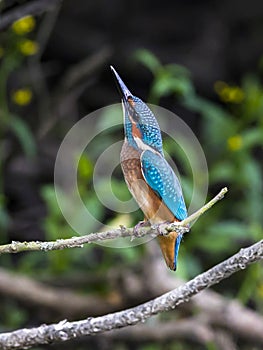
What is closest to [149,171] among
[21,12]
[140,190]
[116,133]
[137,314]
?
[140,190]

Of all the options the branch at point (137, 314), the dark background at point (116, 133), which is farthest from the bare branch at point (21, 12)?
the branch at point (137, 314)

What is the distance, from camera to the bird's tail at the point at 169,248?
0.70m

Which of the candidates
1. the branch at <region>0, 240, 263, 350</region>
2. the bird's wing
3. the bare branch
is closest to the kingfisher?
the bird's wing

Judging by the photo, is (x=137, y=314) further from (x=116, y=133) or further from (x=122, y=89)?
(x=116, y=133)

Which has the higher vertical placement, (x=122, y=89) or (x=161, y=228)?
(x=122, y=89)

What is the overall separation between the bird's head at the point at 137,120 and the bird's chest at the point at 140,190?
1 cm

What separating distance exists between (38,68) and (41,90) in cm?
9

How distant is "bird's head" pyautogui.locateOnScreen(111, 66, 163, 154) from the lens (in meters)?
0.64

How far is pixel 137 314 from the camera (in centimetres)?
101

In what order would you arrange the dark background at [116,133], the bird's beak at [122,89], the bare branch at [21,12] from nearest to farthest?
1. the bird's beak at [122,89]
2. the bare branch at [21,12]
3. the dark background at [116,133]

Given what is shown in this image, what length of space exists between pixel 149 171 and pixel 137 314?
1.21 feet

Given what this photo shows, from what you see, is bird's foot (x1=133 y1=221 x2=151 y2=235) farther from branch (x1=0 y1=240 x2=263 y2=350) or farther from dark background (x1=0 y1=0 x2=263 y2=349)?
dark background (x1=0 y1=0 x2=263 y2=349)

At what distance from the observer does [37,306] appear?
2158 mm

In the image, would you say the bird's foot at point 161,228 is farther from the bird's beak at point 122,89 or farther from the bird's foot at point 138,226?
the bird's beak at point 122,89
